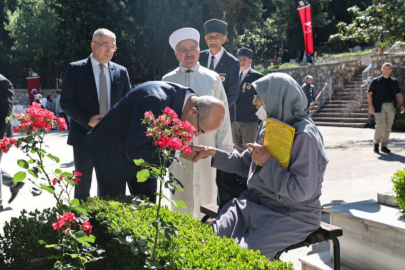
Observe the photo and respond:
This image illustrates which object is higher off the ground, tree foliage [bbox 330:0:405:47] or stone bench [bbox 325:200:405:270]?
tree foliage [bbox 330:0:405:47]

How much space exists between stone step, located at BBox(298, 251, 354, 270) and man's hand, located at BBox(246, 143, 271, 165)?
1.12m

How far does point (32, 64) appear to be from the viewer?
1462 inches

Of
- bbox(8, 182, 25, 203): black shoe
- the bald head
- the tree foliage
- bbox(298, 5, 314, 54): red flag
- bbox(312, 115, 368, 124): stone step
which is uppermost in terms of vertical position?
bbox(298, 5, 314, 54): red flag

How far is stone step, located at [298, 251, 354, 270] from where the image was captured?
3.63 m

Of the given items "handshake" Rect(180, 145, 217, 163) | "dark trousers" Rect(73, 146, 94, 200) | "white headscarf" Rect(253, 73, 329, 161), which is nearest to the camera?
"white headscarf" Rect(253, 73, 329, 161)

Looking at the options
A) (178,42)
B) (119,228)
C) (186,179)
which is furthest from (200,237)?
(178,42)

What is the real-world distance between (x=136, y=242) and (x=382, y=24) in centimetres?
1126

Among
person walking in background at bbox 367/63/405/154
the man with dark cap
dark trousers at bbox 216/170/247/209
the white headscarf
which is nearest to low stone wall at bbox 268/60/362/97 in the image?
person walking in background at bbox 367/63/405/154

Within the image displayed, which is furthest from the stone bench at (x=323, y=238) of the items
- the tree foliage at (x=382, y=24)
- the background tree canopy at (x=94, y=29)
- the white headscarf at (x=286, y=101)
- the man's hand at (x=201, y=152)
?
the background tree canopy at (x=94, y=29)

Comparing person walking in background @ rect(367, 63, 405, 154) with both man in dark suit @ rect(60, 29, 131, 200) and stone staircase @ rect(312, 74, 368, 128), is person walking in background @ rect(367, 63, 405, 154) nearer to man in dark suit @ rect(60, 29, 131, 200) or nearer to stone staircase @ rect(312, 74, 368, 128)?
man in dark suit @ rect(60, 29, 131, 200)

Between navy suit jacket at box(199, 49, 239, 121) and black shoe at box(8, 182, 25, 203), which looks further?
black shoe at box(8, 182, 25, 203)

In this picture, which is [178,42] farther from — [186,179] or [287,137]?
[287,137]

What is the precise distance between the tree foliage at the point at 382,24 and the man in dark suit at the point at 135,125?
9516 millimetres

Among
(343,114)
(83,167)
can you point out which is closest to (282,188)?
(83,167)
